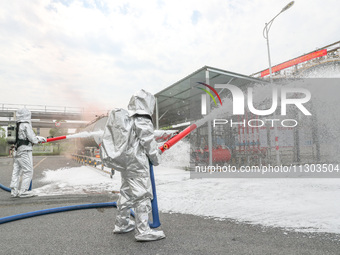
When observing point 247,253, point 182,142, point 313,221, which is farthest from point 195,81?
Answer: point 247,253

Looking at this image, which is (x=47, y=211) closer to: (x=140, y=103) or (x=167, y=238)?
(x=167, y=238)

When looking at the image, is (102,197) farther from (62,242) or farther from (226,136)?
(226,136)

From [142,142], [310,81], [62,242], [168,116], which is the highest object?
[310,81]

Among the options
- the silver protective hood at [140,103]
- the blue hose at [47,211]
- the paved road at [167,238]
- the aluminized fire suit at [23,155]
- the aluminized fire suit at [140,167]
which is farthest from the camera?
the aluminized fire suit at [23,155]

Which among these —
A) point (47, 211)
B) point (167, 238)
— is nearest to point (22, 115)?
point (47, 211)

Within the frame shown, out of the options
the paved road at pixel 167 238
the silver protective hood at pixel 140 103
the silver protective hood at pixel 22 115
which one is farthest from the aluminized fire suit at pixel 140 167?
the silver protective hood at pixel 22 115

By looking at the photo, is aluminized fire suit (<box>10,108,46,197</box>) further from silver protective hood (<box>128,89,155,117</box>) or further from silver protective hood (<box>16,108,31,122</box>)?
silver protective hood (<box>128,89,155,117</box>)

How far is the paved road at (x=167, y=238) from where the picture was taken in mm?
2492

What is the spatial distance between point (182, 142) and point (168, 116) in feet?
14.0

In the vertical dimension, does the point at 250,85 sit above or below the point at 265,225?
above

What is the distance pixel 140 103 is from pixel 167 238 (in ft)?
5.43

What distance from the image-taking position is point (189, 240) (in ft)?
9.02

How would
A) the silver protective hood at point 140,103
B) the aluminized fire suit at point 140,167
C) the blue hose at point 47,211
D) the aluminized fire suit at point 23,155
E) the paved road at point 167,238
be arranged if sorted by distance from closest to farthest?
the paved road at point 167,238
the aluminized fire suit at point 140,167
the silver protective hood at point 140,103
the blue hose at point 47,211
the aluminized fire suit at point 23,155

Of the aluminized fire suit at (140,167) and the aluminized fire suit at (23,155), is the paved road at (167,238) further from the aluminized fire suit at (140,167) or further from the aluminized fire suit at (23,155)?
the aluminized fire suit at (23,155)
